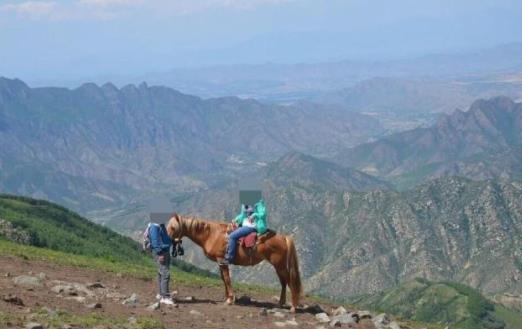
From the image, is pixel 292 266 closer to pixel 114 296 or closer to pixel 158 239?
pixel 158 239

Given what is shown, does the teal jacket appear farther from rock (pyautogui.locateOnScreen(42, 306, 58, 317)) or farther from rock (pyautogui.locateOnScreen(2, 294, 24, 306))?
rock (pyautogui.locateOnScreen(2, 294, 24, 306))

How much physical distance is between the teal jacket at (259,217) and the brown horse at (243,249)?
362 mm

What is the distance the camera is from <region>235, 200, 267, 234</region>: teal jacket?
25.2 metres

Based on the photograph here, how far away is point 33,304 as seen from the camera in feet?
70.8

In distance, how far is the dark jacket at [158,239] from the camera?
24922 mm

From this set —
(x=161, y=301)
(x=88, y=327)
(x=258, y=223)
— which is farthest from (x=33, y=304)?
(x=258, y=223)

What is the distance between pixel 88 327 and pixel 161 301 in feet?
18.9

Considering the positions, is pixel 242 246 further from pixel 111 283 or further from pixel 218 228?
pixel 111 283

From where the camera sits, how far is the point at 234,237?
25.5m

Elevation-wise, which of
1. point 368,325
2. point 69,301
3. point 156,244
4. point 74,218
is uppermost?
point 156,244

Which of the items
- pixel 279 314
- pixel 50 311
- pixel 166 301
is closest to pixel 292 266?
pixel 279 314

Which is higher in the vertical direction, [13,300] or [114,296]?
[13,300]

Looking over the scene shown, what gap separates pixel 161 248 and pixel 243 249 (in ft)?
9.90

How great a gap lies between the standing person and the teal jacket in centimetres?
277
